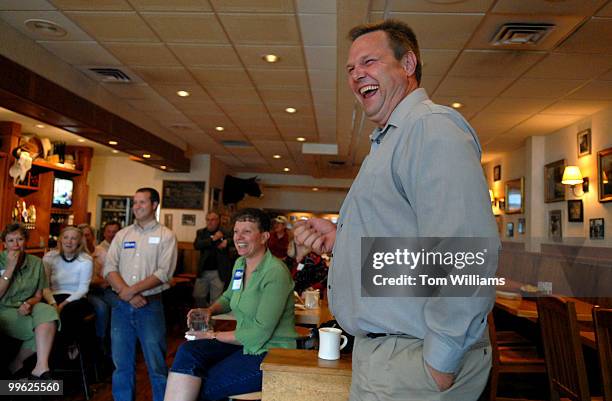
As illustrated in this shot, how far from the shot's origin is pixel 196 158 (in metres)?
9.63

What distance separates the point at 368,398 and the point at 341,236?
37cm

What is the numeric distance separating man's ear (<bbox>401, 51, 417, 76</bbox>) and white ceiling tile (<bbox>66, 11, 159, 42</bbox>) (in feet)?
9.16

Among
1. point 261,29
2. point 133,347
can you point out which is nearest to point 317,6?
point 261,29

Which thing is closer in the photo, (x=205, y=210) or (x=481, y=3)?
(x=481, y=3)

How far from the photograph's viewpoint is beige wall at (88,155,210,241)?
377 inches

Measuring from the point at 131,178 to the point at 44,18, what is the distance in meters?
6.45

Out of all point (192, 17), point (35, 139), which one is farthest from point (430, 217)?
point (35, 139)

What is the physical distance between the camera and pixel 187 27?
3.59m

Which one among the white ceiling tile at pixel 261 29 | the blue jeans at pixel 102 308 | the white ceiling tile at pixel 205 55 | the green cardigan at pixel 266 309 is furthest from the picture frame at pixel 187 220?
the green cardigan at pixel 266 309

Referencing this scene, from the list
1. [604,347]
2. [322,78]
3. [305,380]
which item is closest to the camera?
[305,380]

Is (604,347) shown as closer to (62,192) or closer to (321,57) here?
(321,57)

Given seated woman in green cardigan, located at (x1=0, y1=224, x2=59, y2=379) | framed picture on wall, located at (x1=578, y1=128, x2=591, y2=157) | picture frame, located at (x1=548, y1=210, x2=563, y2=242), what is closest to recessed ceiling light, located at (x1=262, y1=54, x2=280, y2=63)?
seated woman in green cardigan, located at (x1=0, y1=224, x2=59, y2=379)

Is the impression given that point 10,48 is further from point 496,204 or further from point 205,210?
point 496,204

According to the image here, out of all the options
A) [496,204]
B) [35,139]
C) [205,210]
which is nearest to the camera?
[35,139]
